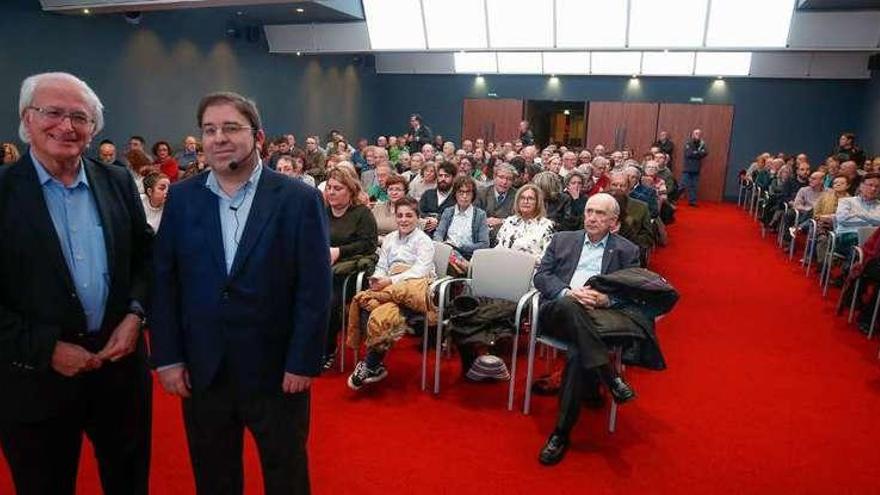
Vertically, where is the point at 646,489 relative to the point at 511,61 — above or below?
below

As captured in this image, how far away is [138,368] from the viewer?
1740 mm

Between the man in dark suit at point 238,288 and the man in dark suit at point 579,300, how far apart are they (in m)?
1.53

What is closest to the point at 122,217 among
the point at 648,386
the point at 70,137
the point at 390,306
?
the point at 70,137

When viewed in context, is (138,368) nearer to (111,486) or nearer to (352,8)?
(111,486)

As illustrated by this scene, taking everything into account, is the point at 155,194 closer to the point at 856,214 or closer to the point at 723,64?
the point at 856,214

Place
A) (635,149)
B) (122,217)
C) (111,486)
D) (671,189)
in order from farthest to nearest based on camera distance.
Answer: (635,149)
(671,189)
(111,486)
(122,217)

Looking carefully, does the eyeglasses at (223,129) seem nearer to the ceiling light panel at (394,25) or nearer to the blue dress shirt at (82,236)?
the blue dress shirt at (82,236)

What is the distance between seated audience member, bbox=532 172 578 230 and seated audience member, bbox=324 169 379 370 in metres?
2.12

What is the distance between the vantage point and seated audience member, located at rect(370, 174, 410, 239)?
449 cm

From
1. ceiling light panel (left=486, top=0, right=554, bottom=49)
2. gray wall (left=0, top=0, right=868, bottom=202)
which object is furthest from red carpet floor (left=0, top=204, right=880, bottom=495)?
ceiling light panel (left=486, top=0, right=554, bottom=49)

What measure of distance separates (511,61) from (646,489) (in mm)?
12862

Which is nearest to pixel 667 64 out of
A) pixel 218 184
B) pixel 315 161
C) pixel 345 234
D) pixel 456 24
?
pixel 456 24

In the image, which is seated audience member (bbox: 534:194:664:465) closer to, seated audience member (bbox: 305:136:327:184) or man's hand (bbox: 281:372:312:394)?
man's hand (bbox: 281:372:312:394)

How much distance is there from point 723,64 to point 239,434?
13.6 meters
